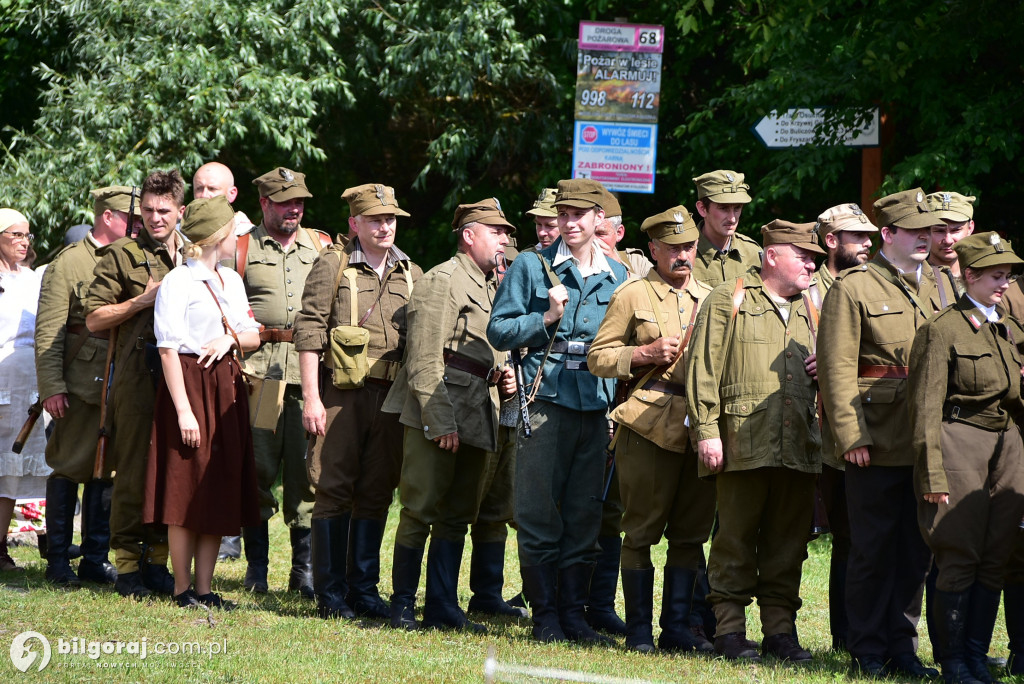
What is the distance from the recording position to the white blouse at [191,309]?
6684 mm

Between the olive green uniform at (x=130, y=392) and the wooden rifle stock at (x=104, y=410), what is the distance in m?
0.03

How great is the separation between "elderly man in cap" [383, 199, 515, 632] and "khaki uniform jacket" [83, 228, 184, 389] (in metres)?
1.47

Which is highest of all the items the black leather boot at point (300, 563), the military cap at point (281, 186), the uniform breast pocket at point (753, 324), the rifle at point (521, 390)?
the military cap at point (281, 186)

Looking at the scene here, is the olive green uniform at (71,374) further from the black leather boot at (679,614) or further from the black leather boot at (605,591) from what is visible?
the black leather boot at (679,614)

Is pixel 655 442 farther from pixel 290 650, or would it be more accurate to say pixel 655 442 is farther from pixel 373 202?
pixel 373 202

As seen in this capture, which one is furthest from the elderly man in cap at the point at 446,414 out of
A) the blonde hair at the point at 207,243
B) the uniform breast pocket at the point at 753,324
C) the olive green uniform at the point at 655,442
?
the uniform breast pocket at the point at 753,324

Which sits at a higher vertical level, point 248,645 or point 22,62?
point 22,62

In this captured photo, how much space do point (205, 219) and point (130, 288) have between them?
86cm

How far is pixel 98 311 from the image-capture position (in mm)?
7270

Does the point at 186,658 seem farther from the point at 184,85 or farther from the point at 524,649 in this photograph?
the point at 184,85

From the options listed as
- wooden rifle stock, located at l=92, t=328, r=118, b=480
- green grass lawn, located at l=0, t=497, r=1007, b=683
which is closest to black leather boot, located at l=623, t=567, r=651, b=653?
green grass lawn, located at l=0, t=497, r=1007, b=683

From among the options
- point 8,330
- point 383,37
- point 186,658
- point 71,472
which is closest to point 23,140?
point 383,37

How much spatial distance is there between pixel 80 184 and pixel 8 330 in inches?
152

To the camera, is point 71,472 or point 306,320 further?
point 71,472
